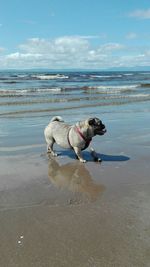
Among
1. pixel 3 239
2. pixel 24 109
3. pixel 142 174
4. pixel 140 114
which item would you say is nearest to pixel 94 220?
pixel 3 239

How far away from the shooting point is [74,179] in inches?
270

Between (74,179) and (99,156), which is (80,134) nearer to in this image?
(99,156)

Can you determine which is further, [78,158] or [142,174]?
[78,158]

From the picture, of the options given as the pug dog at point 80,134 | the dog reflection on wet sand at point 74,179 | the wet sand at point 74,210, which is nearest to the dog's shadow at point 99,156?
the wet sand at point 74,210

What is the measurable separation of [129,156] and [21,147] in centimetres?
264

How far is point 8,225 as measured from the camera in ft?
15.6

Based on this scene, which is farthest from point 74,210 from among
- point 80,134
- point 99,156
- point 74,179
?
point 99,156

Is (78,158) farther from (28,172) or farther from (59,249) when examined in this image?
(59,249)

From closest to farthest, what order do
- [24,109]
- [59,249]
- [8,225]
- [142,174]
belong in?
[59,249]
[8,225]
[142,174]
[24,109]

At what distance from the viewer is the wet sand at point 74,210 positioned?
403 cm

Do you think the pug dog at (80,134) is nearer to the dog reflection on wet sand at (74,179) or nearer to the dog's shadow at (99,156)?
the dog's shadow at (99,156)

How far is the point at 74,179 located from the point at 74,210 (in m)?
1.64

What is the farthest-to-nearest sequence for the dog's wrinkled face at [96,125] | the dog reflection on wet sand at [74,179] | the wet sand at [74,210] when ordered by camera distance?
the dog's wrinkled face at [96,125] → the dog reflection on wet sand at [74,179] → the wet sand at [74,210]

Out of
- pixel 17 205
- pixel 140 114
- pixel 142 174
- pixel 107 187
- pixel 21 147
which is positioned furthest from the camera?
pixel 140 114
